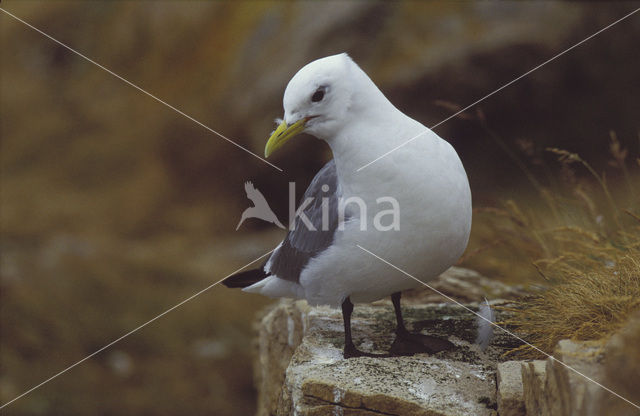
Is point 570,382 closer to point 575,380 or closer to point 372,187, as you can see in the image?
point 575,380

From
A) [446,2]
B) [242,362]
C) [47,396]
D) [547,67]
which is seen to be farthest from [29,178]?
[547,67]

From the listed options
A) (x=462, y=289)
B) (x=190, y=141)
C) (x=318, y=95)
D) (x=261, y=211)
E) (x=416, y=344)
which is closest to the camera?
(x=318, y=95)

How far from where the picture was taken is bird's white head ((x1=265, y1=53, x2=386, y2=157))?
9.27ft

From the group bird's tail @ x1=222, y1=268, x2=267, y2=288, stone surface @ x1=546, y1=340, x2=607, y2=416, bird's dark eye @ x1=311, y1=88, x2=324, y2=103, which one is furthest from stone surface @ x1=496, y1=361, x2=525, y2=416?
bird's tail @ x1=222, y1=268, x2=267, y2=288

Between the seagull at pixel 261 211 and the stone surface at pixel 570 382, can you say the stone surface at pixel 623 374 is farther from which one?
the seagull at pixel 261 211

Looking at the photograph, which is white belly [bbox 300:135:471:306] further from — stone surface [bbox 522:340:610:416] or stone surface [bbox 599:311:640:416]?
stone surface [bbox 599:311:640:416]

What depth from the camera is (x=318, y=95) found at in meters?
2.86

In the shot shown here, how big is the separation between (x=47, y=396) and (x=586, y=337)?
5.99m

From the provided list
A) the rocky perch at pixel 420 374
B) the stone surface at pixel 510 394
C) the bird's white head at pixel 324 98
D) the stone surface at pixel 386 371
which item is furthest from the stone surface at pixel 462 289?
the bird's white head at pixel 324 98

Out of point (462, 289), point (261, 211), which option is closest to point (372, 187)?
point (462, 289)

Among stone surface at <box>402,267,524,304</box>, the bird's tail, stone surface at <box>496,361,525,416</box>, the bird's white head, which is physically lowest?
stone surface at <box>496,361,525,416</box>

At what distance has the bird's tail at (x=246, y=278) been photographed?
3.72m

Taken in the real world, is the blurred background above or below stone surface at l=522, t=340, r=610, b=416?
above

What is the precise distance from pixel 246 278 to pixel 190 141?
5.50 m
